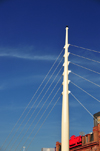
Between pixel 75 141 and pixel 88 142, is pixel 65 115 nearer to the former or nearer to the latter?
pixel 88 142

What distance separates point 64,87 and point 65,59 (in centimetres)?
234

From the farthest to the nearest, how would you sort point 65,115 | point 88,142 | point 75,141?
point 75,141
point 88,142
point 65,115

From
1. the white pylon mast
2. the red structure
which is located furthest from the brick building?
the white pylon mast

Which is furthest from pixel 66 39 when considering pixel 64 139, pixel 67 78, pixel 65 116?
pixel 64 139

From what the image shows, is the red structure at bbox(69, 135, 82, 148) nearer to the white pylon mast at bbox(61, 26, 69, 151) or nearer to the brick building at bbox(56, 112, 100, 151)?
the brick building at bbox(56, 112, 100, 151)

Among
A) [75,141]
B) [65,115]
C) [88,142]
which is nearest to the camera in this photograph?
[65,115]

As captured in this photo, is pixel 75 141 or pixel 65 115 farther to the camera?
pixel 75 141

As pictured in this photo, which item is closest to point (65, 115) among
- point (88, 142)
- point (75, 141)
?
point (88, 142)

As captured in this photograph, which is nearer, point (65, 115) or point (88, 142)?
point (65, 115)

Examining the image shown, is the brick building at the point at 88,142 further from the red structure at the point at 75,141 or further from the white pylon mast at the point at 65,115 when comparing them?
the white pylon mast at the point at 65,115

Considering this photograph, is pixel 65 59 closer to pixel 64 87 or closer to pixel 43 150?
pixel 64 87

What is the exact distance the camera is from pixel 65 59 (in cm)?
1753

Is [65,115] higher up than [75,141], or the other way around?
[75,141]

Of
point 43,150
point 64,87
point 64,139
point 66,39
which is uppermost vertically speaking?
point 43,150
